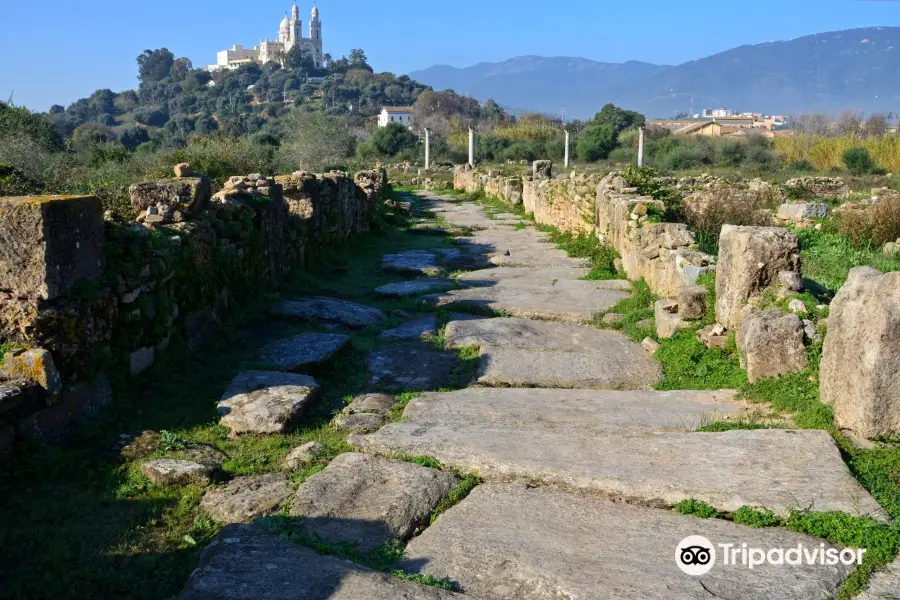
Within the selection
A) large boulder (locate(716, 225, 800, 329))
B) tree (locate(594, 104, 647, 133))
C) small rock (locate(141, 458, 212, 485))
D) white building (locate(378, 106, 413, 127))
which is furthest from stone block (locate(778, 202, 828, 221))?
white building (locate(378, 106, 413, 127))

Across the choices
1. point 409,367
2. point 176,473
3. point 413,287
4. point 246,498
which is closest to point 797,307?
point 409,367

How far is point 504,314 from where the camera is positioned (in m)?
8.57

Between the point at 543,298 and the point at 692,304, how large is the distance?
2323 mm

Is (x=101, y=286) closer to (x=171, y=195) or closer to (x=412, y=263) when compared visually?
(x=171, y=195)

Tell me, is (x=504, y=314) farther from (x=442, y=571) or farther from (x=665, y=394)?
(x=442, y=571)

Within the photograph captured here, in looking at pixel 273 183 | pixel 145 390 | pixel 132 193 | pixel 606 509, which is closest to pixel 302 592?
pixel 606 509

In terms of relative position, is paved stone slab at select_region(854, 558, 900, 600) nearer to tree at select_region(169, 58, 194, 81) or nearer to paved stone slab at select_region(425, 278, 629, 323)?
paved stone slab at select_region(425, 278, 629, 323)

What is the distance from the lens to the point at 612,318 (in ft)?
27.2

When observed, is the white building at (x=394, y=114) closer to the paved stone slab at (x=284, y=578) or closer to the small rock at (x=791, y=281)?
the small rock at (x=791, y=281)

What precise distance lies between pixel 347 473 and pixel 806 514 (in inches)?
92.6

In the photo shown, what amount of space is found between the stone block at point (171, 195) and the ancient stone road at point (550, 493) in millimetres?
2396

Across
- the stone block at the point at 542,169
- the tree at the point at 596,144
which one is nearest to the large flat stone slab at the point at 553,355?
the stone block at the point at 542,169

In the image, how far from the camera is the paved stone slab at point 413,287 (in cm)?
959

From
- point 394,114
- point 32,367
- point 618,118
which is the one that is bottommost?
point 32,367
